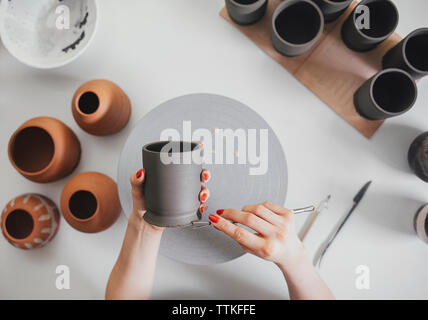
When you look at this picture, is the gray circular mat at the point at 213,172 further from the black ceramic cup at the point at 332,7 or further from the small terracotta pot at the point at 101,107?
the black ceramic cup at the point at 332,7

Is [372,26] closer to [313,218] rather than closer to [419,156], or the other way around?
[419,156]

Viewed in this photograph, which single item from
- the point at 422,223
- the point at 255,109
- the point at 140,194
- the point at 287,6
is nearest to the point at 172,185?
the point at 140,194

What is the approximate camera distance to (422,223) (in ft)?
2.18

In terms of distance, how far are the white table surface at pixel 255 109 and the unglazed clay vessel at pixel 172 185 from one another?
1.01ft

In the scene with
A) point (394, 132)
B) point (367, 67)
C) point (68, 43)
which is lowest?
point (394, 132)

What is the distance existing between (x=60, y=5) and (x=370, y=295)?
1048mm

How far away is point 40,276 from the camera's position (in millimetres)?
741

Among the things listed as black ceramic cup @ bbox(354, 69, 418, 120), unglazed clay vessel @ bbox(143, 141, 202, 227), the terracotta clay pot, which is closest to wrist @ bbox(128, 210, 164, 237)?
unglazed clay vessel @ bbox(143, 141, 202, 227)

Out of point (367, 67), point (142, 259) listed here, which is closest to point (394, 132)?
point (367, 67)

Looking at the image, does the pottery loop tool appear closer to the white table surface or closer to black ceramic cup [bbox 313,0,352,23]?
the white table surface

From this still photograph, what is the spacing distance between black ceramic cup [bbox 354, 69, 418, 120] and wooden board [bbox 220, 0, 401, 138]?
0.08 feet
